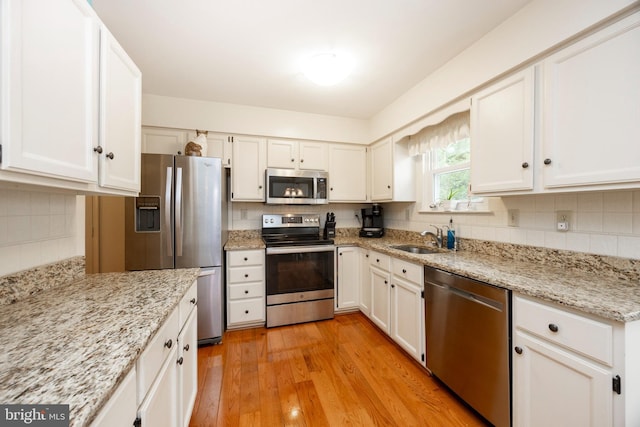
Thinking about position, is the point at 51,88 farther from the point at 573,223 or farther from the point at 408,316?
the point at 573,223

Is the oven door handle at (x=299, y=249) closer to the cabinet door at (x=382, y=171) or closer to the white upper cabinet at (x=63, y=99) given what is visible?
the cabinet door at (x=382, y=171)

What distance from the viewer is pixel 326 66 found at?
1.90 meters

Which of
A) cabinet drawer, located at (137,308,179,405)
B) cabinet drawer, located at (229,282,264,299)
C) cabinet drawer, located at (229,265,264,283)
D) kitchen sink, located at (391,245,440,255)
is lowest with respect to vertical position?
cabinet drawer, located at (229,282,264,299)

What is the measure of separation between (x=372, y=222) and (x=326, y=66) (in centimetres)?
215

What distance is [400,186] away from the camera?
2.92m

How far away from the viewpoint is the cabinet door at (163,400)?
32.8 inches

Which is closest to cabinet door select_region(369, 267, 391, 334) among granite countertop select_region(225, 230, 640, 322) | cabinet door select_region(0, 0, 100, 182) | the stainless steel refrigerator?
granite countertop select_region(225, 230, 640, 322)

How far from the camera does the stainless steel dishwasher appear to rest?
4.38ft

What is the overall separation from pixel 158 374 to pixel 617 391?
1762mm

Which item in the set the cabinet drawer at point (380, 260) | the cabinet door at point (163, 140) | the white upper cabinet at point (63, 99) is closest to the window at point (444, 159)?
the cabinet drawer at point (380, 260)

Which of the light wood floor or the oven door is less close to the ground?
the oven door

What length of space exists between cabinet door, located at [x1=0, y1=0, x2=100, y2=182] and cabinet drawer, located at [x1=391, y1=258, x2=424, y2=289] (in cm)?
206

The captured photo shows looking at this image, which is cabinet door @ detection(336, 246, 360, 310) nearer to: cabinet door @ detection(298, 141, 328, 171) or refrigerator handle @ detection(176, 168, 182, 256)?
cabinet door @ detection(298, 141, 328, 171)

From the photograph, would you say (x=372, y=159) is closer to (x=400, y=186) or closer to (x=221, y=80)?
(x=400, y=186)
